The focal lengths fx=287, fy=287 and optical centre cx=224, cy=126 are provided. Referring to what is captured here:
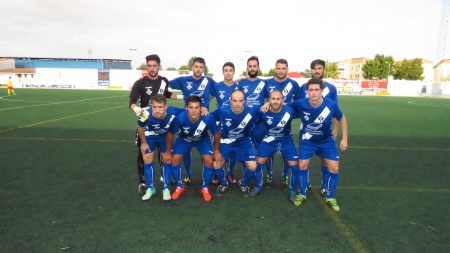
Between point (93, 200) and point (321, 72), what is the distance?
13.6ft

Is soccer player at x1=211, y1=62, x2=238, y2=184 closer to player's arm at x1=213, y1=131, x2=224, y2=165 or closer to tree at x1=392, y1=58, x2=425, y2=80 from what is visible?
player's arm at x1=213, y1=131, x2=224, y2=165

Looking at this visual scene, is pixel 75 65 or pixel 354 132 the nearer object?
pixel 354 132

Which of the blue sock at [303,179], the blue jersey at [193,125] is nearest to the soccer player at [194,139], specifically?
the blue jersey at [193,125]

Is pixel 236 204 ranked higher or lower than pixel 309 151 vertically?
lower

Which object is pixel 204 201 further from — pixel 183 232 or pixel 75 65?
pixel 75 65

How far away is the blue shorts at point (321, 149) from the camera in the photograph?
434 cm

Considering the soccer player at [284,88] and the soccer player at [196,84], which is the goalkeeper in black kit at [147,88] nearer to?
the soccer player at [196,84]

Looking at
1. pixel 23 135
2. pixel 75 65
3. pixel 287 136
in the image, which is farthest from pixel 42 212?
pixel 75 65

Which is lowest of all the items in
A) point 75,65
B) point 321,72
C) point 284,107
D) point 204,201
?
point 204,201

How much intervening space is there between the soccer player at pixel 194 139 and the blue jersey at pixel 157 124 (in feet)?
0.28

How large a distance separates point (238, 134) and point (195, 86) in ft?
4.30

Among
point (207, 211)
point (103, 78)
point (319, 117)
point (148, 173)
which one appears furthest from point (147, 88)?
point (103, 78)

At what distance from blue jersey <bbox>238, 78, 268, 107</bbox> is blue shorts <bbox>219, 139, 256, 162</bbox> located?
86 cm

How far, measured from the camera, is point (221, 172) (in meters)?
4.71
